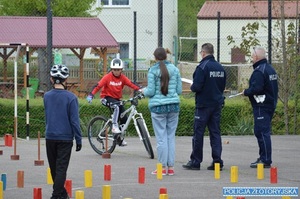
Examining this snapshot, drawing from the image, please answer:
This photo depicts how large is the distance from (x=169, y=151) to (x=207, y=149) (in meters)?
4.26

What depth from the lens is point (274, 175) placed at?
496 inches

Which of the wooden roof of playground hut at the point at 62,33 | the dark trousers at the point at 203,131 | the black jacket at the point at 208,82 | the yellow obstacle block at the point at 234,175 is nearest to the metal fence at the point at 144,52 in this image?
the wooden roof of playground hut at the point at 62,33

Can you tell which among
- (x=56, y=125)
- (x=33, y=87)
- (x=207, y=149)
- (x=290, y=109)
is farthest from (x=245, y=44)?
(x=56, y=125)

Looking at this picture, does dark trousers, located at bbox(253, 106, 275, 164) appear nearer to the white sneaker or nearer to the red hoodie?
the red hoodie

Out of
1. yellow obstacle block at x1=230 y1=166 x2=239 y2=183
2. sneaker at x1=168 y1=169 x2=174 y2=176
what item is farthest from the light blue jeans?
yellow obstacle block at x1=230 y1=166 x2=239 y2=183

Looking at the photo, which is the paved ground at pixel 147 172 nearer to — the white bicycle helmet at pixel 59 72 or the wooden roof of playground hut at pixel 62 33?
the white bicycle helmet at pixel 59 72

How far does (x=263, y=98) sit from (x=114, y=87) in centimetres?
291

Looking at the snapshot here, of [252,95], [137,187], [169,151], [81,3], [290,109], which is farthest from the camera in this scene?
[81,3]

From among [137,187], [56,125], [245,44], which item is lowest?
[137,187]

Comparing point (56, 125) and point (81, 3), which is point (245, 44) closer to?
point (56, 125)

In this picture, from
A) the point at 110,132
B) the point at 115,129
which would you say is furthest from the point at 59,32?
the point at 115,129

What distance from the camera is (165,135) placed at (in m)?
13.5

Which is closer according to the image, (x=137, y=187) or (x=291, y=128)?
(x=137, y=187)

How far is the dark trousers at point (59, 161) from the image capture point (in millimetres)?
10734
